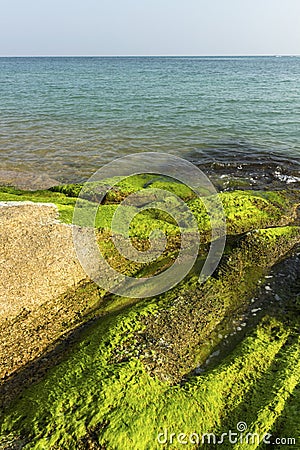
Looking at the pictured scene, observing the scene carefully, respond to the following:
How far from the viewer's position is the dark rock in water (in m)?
11.9

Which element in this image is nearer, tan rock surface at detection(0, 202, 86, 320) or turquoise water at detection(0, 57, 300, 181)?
tan rock surface at detection(0, 202, 86, 320)

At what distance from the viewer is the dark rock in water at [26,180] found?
11859 millimetres

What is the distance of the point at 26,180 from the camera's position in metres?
12.3

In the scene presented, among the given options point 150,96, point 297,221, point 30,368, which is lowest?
point 30,368

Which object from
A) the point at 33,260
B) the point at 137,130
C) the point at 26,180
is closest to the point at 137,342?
the point at 33,260

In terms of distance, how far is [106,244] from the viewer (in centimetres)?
657

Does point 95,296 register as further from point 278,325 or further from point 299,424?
point 299,424

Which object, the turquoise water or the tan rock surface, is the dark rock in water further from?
the tan rock surface

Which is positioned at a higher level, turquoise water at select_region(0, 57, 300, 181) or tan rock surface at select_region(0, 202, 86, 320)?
turquoise water at select_region(0, 57, 300, 181)

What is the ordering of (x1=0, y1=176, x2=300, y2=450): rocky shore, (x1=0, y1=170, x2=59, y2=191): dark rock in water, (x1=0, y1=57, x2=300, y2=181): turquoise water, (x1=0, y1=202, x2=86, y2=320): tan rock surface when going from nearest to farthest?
1. (x1=0, y1=176, x2=300, y2=450): rocky shore
2. (x1=0, y1=202, x2=86, y2=320): tan rock surface
3. (x1=0, y1=170, x2=59, y2=191): dark rock in water
4. (x1=0, y1=57, x2=300, y2=181): turquoise water

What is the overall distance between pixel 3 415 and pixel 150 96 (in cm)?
3055

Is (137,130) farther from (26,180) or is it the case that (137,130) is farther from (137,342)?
(137,342)

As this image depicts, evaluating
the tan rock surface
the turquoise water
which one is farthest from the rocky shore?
the turquoise water

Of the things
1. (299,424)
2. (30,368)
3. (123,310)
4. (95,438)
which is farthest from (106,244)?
(299,424)
